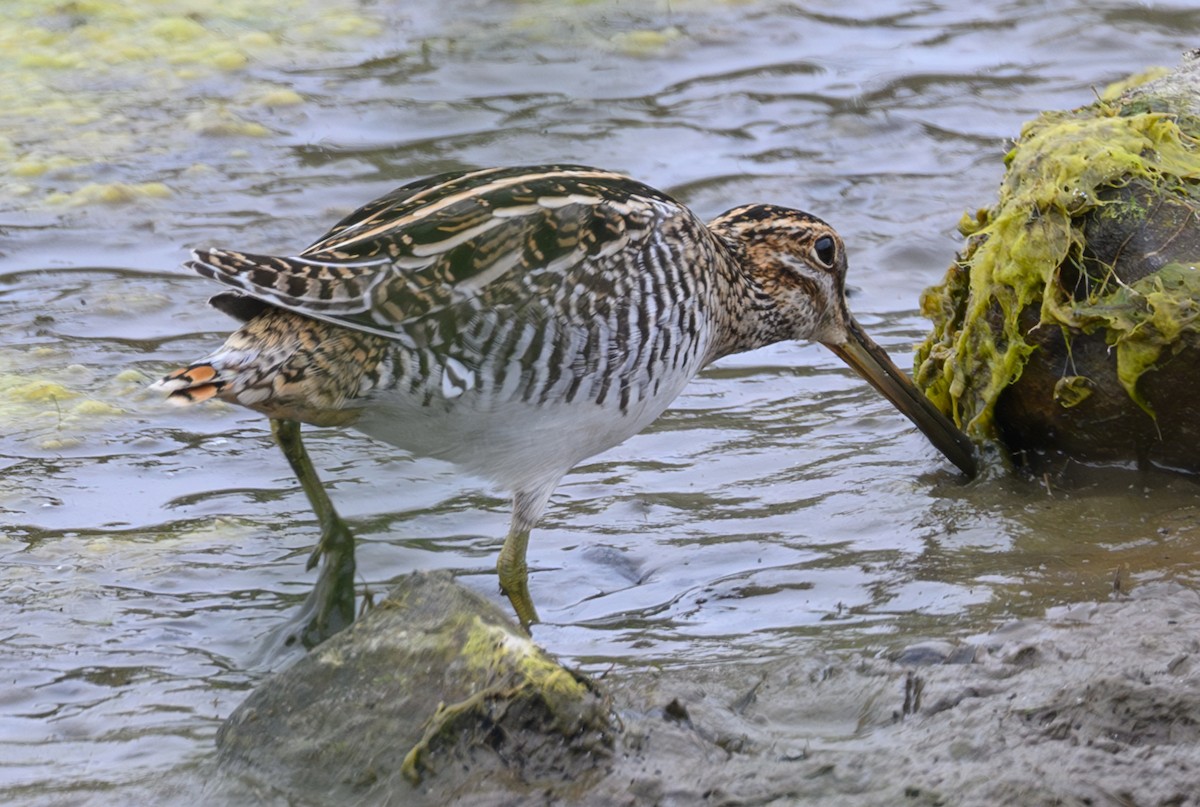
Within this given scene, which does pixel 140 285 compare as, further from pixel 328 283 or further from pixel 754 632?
pixel 754 632

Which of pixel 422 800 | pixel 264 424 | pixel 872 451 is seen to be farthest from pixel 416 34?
pixel 422 800

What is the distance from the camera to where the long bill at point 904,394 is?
17.2ft

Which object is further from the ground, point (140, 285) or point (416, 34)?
point (416, 34)

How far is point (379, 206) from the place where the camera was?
464 cm

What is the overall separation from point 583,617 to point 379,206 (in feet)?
4.25

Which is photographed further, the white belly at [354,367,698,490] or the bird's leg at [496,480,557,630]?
the bird's leg at [496,480,557,630]

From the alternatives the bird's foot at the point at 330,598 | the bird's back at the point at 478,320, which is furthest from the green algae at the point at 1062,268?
the bird's foot at the point at 330,598

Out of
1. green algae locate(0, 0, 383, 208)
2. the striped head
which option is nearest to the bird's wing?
the striped head

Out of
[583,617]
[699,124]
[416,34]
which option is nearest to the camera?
[583,617]

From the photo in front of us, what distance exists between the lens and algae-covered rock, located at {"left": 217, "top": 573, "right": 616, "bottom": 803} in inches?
129

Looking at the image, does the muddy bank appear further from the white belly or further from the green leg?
the green leg

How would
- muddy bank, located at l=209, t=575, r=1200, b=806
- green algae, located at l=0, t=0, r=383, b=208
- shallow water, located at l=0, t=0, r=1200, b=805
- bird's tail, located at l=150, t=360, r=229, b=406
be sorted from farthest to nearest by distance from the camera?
green algae, located at l=0, t=0, r=383, b=208, shallow water, located at l=0, t=0, r=1200, b=805, bird's tail, located at l=150, t=360, r=229, b=406, muddy bank, located at l=209, t=575, r=1200, b=806

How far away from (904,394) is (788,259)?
0.60 meters

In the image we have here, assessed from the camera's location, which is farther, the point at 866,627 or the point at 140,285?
the point at 140,285
